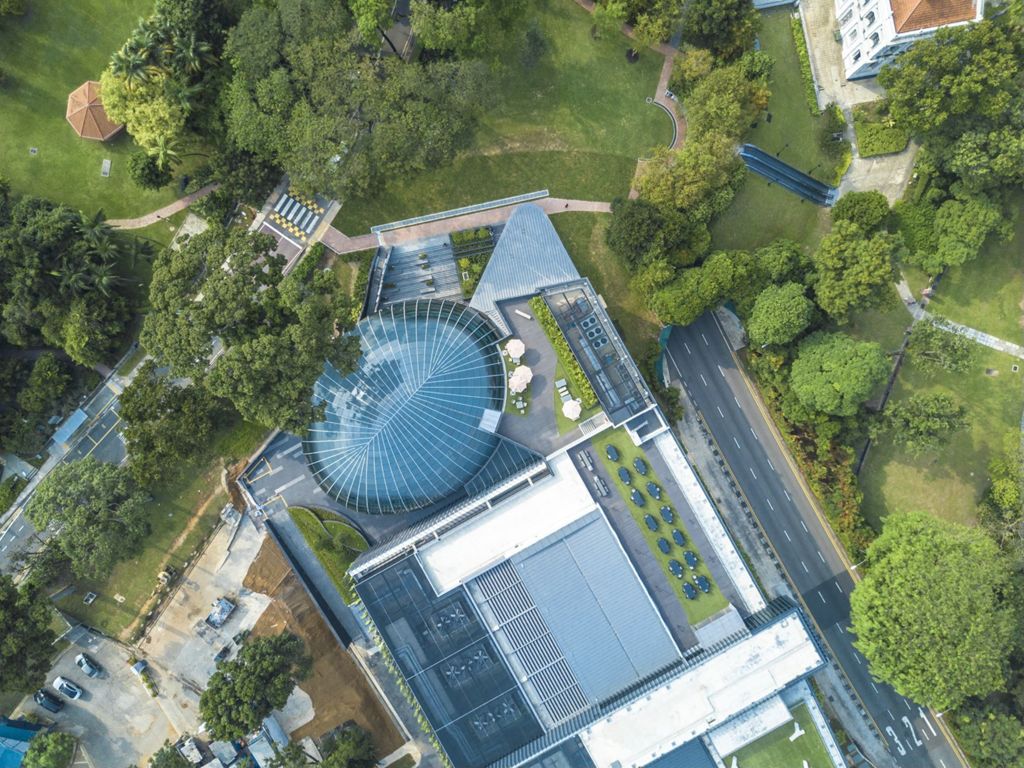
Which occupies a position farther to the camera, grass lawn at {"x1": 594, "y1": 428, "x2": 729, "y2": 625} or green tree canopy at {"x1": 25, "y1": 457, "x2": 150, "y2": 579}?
grass lawn at {"x1": 594, "y1": 428, "x2": 729, "y2": 625}

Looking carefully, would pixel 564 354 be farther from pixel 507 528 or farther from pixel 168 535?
pixel 168 535

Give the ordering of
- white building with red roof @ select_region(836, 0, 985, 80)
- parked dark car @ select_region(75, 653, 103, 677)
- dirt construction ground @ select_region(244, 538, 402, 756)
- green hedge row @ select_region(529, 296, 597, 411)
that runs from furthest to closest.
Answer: dirt construction ground @ select_region(244, 538, 402, 756)
parked dark car @ select_region(75, 653, 103, 677)
green hedge row @ select_region(529, 296, 597, 411)
white building with red roof @ select_region(836, 0, 985, 80)

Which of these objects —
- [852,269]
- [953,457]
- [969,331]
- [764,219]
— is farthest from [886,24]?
[953,457]

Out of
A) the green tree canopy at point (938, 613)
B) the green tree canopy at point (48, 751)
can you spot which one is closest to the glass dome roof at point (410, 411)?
the green tree canopy at point (48, 751)

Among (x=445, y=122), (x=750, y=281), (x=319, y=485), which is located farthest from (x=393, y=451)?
(x=750, y=281)

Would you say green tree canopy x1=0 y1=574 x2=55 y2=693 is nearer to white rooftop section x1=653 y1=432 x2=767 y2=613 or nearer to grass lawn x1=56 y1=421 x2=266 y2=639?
grass lawn x1=56 y1=421 x2=266 y2=639

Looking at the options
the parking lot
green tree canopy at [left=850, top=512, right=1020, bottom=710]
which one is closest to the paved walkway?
green tree canopy at [left=850, top=512, right=1020, bottom=710]

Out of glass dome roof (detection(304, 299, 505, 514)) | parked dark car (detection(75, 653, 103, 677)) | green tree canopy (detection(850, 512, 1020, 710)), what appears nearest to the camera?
green tree canopy (detection(850, 512, 1020, 710))
